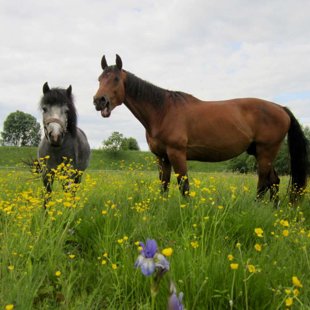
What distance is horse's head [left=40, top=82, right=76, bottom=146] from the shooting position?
501 centimetres

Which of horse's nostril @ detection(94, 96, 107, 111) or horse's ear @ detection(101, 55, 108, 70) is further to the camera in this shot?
horse's ear @ detection(101, 55, 108, 70)

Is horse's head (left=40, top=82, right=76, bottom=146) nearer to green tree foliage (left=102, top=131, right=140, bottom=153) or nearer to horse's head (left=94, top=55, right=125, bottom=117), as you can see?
horse's head (left=94, top=55, right=125, bottom=117)

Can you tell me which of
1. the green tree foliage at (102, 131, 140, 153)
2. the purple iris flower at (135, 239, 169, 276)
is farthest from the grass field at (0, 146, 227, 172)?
the purple iris flower at (135, 239, 169, 276)

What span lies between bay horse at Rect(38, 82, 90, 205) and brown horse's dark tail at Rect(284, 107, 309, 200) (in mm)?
4309

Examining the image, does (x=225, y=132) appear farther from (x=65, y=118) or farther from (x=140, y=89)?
(x=65, y=118)

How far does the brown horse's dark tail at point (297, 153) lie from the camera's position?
6.63m

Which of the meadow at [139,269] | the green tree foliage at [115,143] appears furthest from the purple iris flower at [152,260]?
the green tree foliage at [115,143]

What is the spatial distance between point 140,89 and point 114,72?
540mm

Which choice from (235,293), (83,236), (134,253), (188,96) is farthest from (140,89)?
(235,293)

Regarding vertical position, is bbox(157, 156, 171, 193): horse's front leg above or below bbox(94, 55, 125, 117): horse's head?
below

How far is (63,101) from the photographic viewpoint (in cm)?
542

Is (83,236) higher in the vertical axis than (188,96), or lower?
lower

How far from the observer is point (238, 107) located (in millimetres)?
6363

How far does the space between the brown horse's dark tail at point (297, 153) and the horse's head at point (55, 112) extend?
4.43 metres
